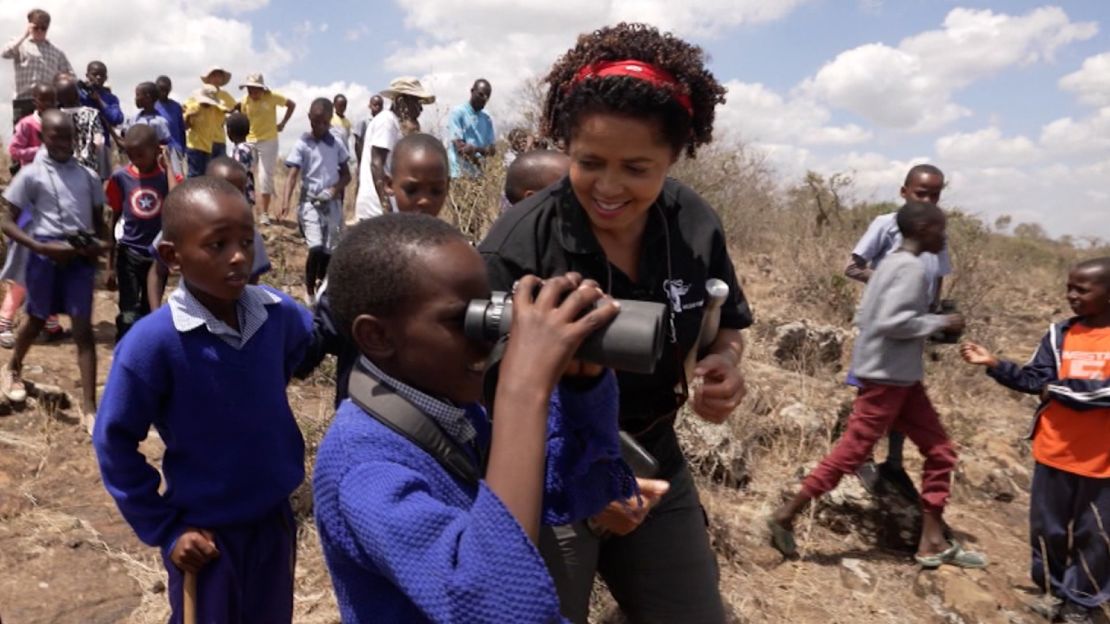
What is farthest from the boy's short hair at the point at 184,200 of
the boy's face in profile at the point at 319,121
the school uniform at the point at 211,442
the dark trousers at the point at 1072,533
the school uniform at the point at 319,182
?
the boy's face in profile at the point at 319,121

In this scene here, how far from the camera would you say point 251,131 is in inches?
356

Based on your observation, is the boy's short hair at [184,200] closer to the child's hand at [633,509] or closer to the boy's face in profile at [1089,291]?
the child's hand at [633,509]

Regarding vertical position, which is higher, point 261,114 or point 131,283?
point 261,114

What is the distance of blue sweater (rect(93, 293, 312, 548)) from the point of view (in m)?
1.88

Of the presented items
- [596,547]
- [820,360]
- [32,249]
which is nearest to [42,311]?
[32,249]

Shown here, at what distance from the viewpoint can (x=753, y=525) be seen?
12.7 ft

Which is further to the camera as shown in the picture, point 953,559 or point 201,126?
point 201,126

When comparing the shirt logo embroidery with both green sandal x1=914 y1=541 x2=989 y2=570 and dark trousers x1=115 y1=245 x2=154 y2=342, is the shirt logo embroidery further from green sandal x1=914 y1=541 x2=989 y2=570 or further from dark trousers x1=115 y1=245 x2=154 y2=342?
green sandal x1=914 y1=541 x2=989 y2=570

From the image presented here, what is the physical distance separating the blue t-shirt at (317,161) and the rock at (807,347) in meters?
3.70

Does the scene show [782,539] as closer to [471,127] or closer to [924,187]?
[924,187]

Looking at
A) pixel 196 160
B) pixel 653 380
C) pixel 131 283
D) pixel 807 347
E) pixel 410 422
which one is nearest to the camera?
pixel 410 422

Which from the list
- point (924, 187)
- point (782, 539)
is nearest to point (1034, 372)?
point (782, 539)

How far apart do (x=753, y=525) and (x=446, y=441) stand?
2977mm

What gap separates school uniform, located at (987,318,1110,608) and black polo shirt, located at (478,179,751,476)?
84.5 inches
